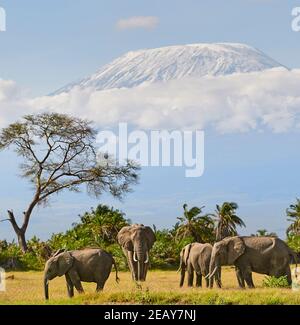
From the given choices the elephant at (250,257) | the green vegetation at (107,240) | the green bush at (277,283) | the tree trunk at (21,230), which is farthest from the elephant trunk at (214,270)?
the tree trunk at (21,230)

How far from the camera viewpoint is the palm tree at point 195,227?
55.2m

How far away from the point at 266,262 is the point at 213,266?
5.75ft

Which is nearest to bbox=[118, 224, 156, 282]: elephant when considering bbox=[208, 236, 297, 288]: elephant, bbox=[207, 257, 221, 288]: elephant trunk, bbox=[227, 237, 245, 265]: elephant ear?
bbox=[207, 257, 221, 288]: elephant trunk

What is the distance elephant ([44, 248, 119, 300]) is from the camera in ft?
74.8

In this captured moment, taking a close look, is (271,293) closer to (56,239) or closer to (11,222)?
(56,239)

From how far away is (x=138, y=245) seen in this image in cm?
2873

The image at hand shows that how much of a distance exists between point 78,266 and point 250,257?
19.1ft

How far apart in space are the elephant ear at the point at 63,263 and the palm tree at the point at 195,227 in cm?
3176

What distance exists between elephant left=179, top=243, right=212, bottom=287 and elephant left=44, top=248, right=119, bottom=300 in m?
4.20

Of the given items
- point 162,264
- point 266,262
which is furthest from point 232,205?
point 266,262

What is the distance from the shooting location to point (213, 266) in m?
25.5

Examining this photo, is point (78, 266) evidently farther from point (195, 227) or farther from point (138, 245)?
point (195, 227)

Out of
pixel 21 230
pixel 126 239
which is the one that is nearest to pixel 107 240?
pixel 21 230

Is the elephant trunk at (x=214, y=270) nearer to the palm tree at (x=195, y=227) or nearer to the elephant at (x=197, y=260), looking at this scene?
the elephant at (x=197, y=260)
